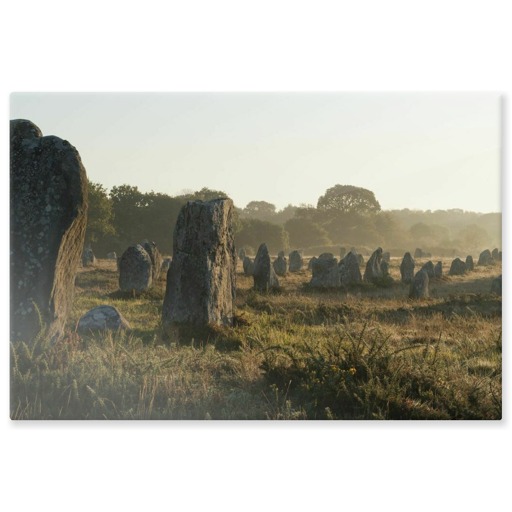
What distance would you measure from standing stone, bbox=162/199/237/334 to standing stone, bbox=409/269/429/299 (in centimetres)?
337

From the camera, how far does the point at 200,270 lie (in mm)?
9102

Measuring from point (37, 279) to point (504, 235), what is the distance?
18.9ft

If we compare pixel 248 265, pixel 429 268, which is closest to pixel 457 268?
pixel 429 268

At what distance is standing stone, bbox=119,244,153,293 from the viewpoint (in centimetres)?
1117

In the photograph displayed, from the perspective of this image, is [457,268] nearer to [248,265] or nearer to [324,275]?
[324,275]

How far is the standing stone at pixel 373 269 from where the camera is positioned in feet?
33.7

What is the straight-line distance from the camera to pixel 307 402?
7180mm

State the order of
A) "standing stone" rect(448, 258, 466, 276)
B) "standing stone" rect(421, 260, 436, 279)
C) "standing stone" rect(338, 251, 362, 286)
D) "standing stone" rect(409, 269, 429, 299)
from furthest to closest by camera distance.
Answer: "standing stone" rect(409, 269, 429, 299), "standing stone" rect(421, 260, 436, 279), "standing stone" rect(338, 251, 362, 286), "standing stone" rect(448, 258, 466, 276)

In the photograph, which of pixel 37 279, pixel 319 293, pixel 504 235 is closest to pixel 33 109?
pixel 37 279

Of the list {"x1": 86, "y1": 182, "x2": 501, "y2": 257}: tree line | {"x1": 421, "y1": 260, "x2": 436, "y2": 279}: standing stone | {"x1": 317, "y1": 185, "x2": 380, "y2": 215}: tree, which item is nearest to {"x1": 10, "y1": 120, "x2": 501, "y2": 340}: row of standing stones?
{"x1": 421, "y1": 260, "x2": 436, "y2": 279}: standing stone

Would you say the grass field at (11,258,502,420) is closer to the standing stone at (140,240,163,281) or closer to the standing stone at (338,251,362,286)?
the standing stone at (338,251,362,286)

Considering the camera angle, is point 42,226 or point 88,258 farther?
point 88,258

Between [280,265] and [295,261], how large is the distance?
331mm

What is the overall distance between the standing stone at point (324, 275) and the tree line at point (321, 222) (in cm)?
73
